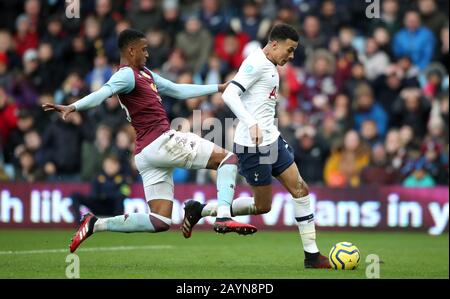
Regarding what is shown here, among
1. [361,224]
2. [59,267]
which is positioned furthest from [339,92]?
[59,267]

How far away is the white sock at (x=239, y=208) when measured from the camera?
38.5ft

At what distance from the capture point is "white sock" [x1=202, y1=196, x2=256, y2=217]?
38.5 ft

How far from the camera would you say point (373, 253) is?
47.0 ft

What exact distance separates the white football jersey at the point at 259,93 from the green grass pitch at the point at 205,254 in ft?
5.09

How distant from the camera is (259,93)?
11.5 m

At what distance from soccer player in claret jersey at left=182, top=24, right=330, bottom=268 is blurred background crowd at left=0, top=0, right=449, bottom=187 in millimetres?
7545

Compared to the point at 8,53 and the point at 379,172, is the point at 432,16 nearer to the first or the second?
the point at 379,172

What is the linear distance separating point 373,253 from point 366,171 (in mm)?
4972

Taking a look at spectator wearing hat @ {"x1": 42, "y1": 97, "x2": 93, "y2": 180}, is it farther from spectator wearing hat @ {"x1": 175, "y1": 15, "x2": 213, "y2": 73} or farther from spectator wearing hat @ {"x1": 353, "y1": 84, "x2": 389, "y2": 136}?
spectator wearing hat @ {"x1": 353, "y1": 84, "x2": 389, "y2": 136}

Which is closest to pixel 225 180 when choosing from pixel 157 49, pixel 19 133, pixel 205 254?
pixel 205 254

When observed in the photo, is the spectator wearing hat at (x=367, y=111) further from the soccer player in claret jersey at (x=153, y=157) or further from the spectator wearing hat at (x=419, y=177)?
the soccer player in claret jersey at (x=153, y=157)

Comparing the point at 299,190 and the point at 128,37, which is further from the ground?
the point at 128,37

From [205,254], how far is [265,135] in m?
2.89

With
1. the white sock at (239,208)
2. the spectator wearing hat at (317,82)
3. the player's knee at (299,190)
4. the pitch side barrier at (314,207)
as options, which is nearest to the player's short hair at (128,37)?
the white sock at (239,208)
